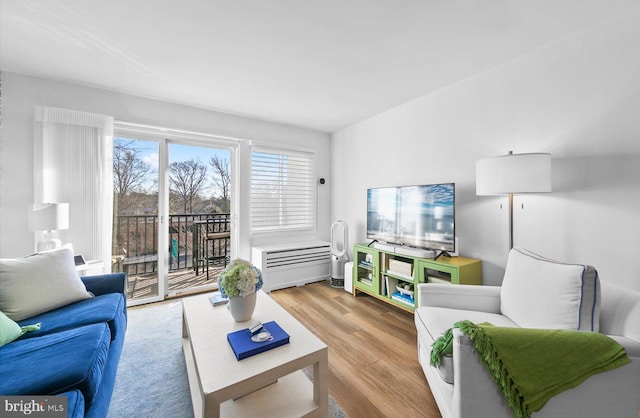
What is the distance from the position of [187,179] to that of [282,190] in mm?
1346

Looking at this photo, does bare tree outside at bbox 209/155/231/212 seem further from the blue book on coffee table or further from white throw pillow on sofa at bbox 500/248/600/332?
white throw pillow on sofa at bbox 500/248/600/332

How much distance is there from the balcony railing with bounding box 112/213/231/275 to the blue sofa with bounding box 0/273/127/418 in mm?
1389

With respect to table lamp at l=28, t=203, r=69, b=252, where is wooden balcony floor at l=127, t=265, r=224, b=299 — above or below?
below

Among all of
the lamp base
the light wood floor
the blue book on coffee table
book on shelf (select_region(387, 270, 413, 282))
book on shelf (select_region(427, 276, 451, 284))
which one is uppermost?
the lamp base

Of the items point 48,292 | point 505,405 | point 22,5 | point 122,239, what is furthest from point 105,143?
point 505,405

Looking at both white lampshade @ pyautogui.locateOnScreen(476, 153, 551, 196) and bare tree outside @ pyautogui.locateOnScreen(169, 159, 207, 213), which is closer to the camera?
white lampshade @ pyautogui.locateOnScreen(476, 153, 551, 196)

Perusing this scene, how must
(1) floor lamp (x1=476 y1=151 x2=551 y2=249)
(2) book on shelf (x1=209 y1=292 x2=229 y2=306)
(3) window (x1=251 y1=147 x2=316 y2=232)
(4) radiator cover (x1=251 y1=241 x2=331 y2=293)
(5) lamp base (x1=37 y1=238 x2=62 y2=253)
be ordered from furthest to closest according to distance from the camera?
1. (3) window (x1=251 y1=147 x2=316 y2=232)
2. (4) radiator cover (x1=251 y1=241 x2=331 y2=293)
3. (5) lamp base (x1=37 y1=238 x2=62 y2=253)
4. (2) book on shelf (x1=209 y1=292 x2=229 y2=306)
5. (1) floor lamp (x1=476 y1=151 x2=551 y2=249)

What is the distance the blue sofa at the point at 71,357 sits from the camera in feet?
3.33

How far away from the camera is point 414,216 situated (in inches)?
108

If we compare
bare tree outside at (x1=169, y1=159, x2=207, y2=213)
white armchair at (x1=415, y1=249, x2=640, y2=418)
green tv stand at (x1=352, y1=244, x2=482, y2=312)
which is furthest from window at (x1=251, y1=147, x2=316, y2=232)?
white armchair at (x1=415, y1=249, x2=640, y2=418)

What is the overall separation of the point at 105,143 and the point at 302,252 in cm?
266

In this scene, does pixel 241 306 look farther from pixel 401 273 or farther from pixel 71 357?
pixel 401 273

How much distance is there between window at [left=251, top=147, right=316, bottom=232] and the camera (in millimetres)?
3730

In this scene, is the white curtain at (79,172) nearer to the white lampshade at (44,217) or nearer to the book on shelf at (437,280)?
the white lampshade at (44,217)
